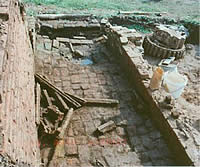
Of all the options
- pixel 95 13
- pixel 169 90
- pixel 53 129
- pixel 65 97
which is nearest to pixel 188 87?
pixel 169 90

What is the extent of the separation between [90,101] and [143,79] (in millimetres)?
1734

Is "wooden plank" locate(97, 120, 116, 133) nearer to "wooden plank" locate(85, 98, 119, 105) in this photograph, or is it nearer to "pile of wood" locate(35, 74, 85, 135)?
"wooden plank" locate(85, 98, 119, 105)

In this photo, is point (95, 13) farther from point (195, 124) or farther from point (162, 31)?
point (195, 124)

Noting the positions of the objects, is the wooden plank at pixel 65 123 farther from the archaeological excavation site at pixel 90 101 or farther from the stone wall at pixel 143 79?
the stone wall at pixel 143 79

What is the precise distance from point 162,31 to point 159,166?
22.6 feet

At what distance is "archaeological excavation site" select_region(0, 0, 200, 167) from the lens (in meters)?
4.42

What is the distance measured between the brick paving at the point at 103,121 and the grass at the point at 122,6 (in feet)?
17.3

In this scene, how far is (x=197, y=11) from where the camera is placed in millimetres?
15336

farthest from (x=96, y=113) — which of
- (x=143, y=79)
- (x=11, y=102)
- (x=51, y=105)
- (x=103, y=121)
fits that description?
(x=11, y=102)

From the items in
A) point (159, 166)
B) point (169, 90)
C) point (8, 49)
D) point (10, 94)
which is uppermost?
point (8, 49)

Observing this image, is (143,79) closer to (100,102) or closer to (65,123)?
(100,102)

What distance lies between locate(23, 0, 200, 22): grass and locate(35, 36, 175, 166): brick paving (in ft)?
17.3

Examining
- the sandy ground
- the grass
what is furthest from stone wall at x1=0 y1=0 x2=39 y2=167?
the grass

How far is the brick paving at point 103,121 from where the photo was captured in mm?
5992
